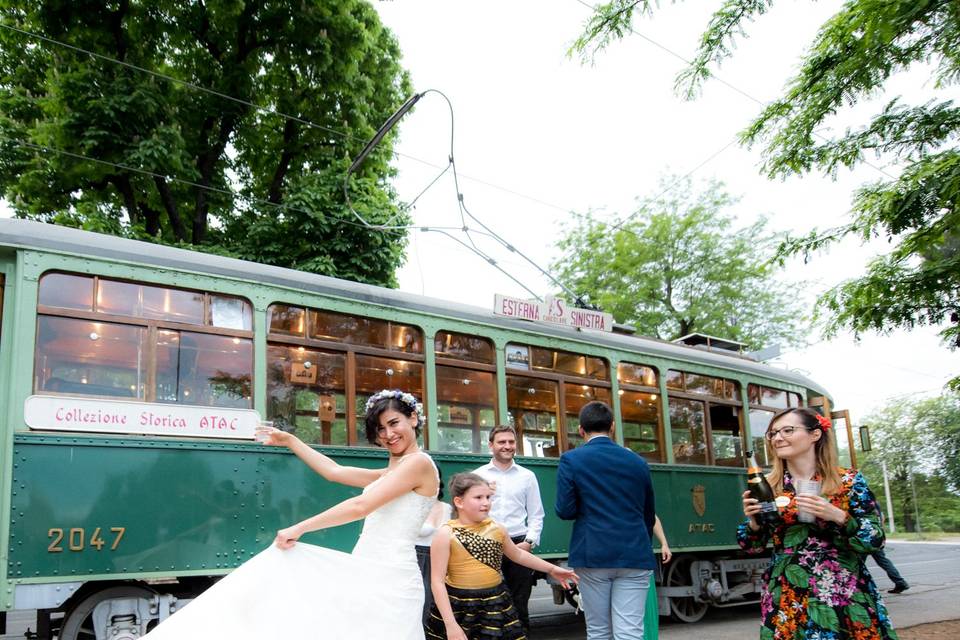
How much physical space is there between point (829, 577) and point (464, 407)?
4.58 metres

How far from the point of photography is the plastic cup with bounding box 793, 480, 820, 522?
3.29m

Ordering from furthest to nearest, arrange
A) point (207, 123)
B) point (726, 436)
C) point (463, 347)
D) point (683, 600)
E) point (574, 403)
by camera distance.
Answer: point (207, 123) → point (726, 436) → point (683, 600) → point (574, 403) → point (463, 347)

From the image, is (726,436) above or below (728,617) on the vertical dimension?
above

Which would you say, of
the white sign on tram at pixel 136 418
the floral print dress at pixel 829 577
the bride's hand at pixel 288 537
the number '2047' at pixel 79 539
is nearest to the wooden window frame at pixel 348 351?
the white sign on tram at pixel 136 418

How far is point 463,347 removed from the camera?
303 inches

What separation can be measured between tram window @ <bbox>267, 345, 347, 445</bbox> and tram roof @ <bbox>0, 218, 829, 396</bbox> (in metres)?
0.55

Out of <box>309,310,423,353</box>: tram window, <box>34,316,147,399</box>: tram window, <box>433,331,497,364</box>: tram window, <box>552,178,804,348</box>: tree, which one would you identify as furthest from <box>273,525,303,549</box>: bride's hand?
<box>552,178,804,348</box>: tree

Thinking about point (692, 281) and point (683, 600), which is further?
point (692, 281)

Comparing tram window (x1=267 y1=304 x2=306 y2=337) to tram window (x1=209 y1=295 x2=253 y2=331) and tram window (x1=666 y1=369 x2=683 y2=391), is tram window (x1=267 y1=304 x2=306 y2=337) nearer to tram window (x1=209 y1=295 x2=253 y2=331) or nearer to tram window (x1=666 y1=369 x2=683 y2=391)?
tram window (x1=209 y1=295 x2=253 y2=331)

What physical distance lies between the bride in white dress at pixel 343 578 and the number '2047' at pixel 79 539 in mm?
2504

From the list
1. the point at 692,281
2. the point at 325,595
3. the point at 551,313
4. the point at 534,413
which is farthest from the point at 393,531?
the point at 692,281

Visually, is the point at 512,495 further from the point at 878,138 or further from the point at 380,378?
the point at 878,138

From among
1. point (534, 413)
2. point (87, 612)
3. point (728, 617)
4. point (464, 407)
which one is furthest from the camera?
point (728, 617)

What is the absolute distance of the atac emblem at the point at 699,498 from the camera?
9445 mm
